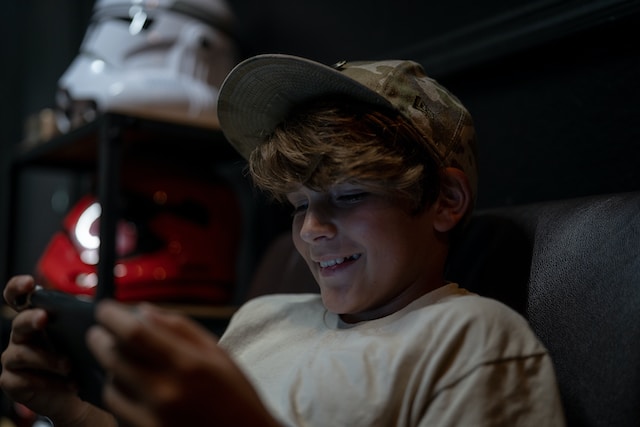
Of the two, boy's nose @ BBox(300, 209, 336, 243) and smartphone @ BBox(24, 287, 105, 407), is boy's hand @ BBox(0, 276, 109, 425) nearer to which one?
smartphone @ BBox(24, 287, 105, 407)

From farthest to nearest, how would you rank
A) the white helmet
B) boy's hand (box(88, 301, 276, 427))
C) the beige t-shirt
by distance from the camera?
the white helmet
the beige t-shirt
boy's hand (box(88, 301, 276, 427))

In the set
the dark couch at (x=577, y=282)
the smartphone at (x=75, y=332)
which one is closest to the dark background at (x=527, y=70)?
the dark couch at (x=577, y=282)

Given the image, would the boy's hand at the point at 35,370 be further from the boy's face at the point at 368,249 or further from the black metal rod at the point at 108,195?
the black metal rod at the point at 108,195

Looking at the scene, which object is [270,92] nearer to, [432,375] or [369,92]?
[369,92]

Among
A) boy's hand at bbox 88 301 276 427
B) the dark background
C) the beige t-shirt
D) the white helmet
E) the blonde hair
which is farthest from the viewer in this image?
the white helmet

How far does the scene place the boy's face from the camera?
2.70 feet

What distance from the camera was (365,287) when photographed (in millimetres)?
837

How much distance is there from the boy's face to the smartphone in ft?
0.86

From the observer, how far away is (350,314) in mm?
897

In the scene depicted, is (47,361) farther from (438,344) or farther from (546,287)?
(546,287)

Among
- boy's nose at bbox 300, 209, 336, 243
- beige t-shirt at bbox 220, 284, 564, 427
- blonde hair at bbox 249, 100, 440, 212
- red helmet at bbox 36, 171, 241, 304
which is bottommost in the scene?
red helmet at bbox 36, 171, 241, 304

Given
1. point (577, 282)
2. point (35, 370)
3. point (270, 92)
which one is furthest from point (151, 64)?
point (577, 282)

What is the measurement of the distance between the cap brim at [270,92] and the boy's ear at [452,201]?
0.13 metres

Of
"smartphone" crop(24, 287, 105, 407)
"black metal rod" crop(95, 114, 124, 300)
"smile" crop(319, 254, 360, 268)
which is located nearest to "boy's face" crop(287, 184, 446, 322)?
"smile" crop(319, 254, 360, 268)
